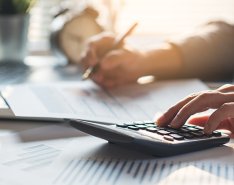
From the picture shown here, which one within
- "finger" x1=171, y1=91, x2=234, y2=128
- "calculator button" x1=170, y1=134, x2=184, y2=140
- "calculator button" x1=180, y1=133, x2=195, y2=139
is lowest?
"calculator button" x1=180, y1=133, x2=195, y2=139

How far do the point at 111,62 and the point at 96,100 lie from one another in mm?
153

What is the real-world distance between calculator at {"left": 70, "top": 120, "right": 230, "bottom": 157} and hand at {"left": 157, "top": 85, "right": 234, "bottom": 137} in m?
0.01

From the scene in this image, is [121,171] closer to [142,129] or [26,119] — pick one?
[142,129]

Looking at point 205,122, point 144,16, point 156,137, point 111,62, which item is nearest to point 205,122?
point 205,122

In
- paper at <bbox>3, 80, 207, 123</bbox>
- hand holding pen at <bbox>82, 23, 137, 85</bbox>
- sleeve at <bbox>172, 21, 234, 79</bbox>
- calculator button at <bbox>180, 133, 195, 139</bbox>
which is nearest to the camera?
calculator button at <bbox>180, 133, 195, 139</bbox>

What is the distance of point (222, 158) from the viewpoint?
571 millimetres

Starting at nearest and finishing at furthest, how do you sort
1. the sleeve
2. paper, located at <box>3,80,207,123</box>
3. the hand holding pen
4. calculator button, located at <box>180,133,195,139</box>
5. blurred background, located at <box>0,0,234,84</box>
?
calculator button, located at <box>180,133,195,139</box> < paper, located at <box>3,80,207,123</box> < the hand holding pen < the sleeve < blurred background, located at <box>0,0,234,84</box>

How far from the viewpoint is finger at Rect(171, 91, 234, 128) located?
63 cm

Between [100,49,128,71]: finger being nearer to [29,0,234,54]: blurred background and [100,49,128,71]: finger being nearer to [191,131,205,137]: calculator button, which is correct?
[191,131,205,137]: calculator button

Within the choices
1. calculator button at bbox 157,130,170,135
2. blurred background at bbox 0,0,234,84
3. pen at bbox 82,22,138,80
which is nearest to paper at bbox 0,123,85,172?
calculator button at bbox 157,130,170,135

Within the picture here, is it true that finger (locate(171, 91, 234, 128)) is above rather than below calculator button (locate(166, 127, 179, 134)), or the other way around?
above

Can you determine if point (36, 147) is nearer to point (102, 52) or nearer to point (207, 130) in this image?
→ point (207, 130)

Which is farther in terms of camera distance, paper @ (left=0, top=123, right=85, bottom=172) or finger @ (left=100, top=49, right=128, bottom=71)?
finger @ (left=100, top=49, right=128, bottom=71)

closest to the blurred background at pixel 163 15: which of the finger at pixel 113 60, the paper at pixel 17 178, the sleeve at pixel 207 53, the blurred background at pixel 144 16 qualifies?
the blurred background at pixel 144 16
